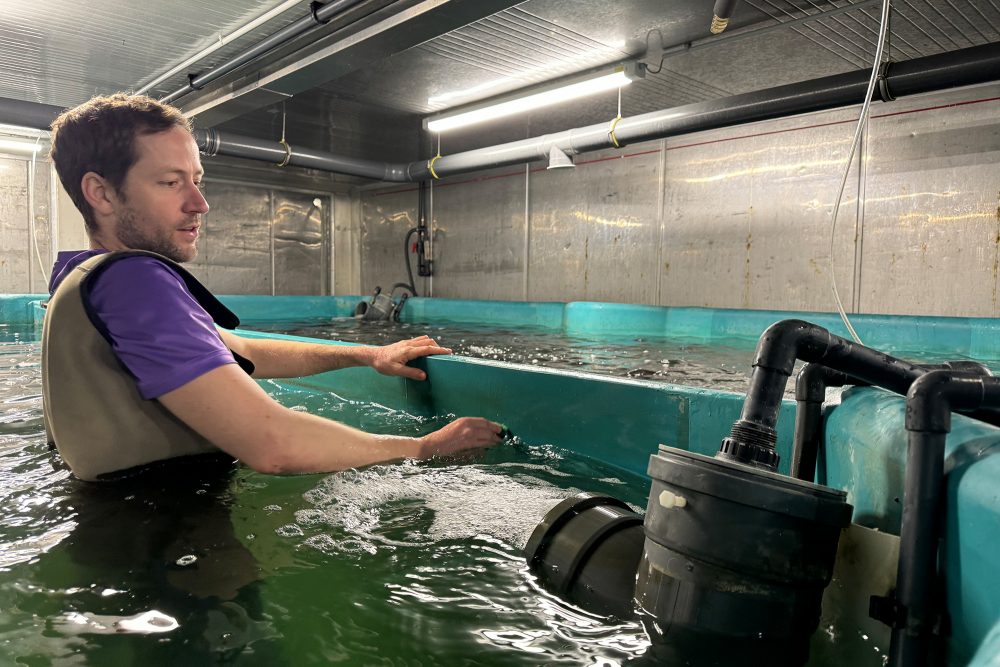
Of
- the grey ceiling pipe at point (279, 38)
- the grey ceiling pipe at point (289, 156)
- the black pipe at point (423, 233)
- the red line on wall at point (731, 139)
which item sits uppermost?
the red line on wall at point (731, 139)

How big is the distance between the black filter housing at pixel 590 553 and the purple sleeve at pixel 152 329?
0.78 meters

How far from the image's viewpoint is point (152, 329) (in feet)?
4.23

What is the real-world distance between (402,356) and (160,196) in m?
1.12

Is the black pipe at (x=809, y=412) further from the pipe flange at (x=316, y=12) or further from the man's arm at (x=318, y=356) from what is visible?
the pipe flange at (x=316, y=12)

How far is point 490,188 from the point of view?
10320 millimetres

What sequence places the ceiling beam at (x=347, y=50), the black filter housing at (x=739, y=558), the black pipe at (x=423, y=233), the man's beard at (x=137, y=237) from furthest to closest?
the black pipe at (x=423, y=233) → the ceiling beam at (x=347, y=50) → the man's beard at (x=137, y=237) → the black filter housing at (x=739, y=558)

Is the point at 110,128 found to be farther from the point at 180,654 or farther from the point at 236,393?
the point at 180,654

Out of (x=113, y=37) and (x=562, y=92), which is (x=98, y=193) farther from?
(x=113, y=37)

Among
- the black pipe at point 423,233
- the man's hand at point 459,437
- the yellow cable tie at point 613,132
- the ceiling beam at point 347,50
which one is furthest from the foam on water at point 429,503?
the black pipe at point 423,233

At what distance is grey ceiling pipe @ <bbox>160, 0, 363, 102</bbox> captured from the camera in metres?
4.15

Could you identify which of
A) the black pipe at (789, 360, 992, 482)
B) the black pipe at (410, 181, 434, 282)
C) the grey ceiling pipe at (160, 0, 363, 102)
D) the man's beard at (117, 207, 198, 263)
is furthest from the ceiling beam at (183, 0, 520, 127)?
the black pipe at (410, 181, 434, 282)

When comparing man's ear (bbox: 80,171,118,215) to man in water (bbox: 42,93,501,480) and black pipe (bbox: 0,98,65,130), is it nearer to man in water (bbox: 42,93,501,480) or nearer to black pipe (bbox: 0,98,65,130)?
man in water (bbox: 42,93,501,480)

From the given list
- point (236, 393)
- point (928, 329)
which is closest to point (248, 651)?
point (236, 393)

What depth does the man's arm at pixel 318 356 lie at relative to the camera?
220cm
